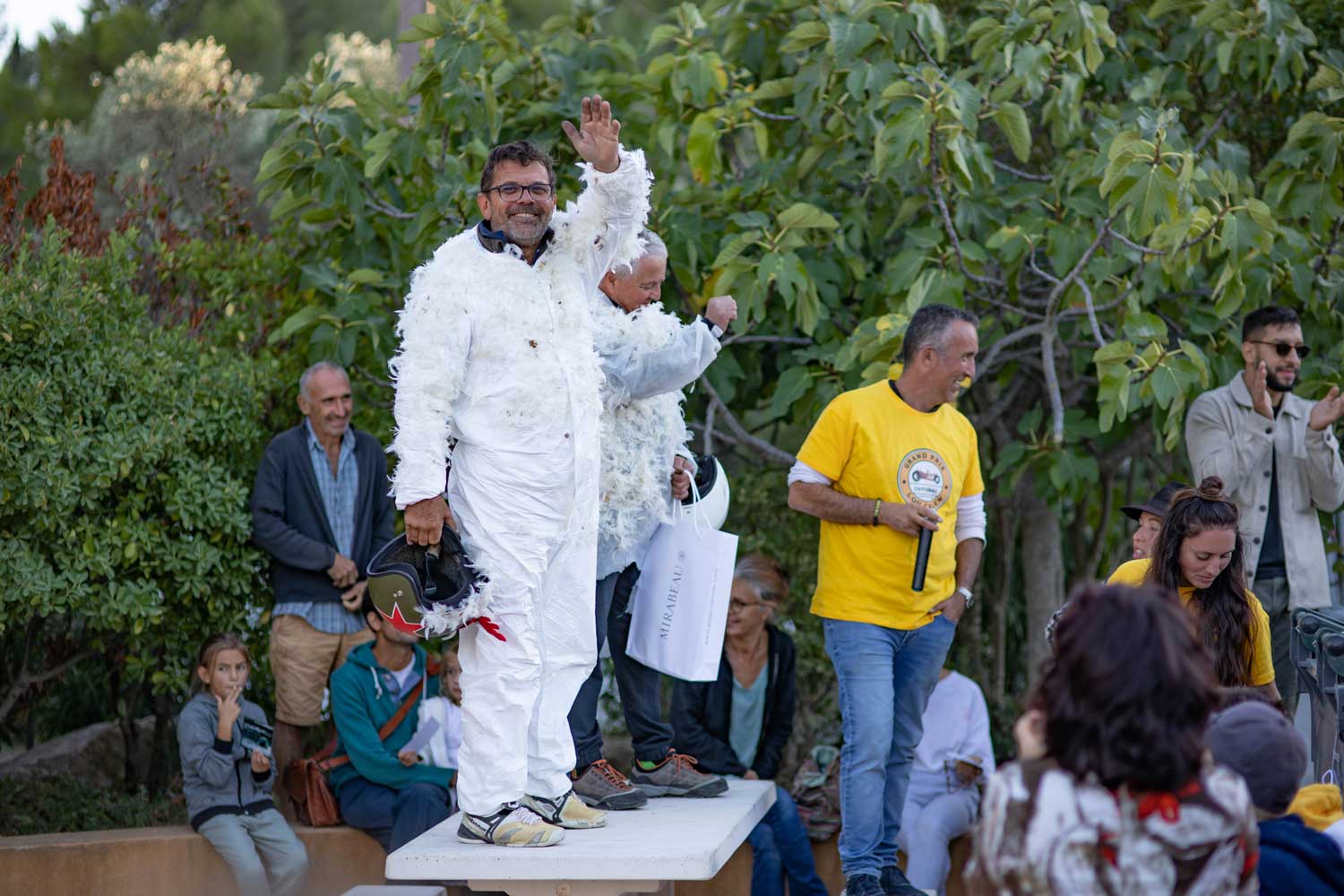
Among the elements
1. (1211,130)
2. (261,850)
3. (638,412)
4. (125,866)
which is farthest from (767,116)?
(125,866)

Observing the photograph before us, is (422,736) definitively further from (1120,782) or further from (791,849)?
(1120,782)

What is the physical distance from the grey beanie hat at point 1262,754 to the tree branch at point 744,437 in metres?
3.65

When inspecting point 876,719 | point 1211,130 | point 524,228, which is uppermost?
point 1211,130

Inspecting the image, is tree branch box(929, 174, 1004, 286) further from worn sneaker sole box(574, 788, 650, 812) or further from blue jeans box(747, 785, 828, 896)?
worn sneaker sole box(574, 788, 650, 812)

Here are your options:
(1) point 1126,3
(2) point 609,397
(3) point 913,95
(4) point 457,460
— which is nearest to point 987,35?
(3) point 913,95

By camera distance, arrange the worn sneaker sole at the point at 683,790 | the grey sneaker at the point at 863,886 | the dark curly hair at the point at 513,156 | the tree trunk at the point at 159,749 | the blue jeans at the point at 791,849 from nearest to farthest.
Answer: the dark curly hair at the point at 513,156
the grey sneaker at the point at 863,886
the worn sneaker sole at the point at 683,790
the blue jeans at the point at 791,849
the tree trunk at the point at 159,749

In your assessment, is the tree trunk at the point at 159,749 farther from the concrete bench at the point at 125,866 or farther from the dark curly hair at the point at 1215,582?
the dark curly hair at the point at 1215,582

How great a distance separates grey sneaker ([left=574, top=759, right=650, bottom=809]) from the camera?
4.90 m

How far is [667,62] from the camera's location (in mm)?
6582

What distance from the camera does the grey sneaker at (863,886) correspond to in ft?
15.7

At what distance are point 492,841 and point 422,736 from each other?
5.39 feet

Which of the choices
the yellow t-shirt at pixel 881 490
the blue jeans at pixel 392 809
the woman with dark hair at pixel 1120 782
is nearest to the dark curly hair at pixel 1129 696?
the woman with dark hair at pixel 1120 782

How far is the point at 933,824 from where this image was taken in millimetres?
6020

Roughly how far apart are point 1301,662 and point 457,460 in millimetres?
2689
